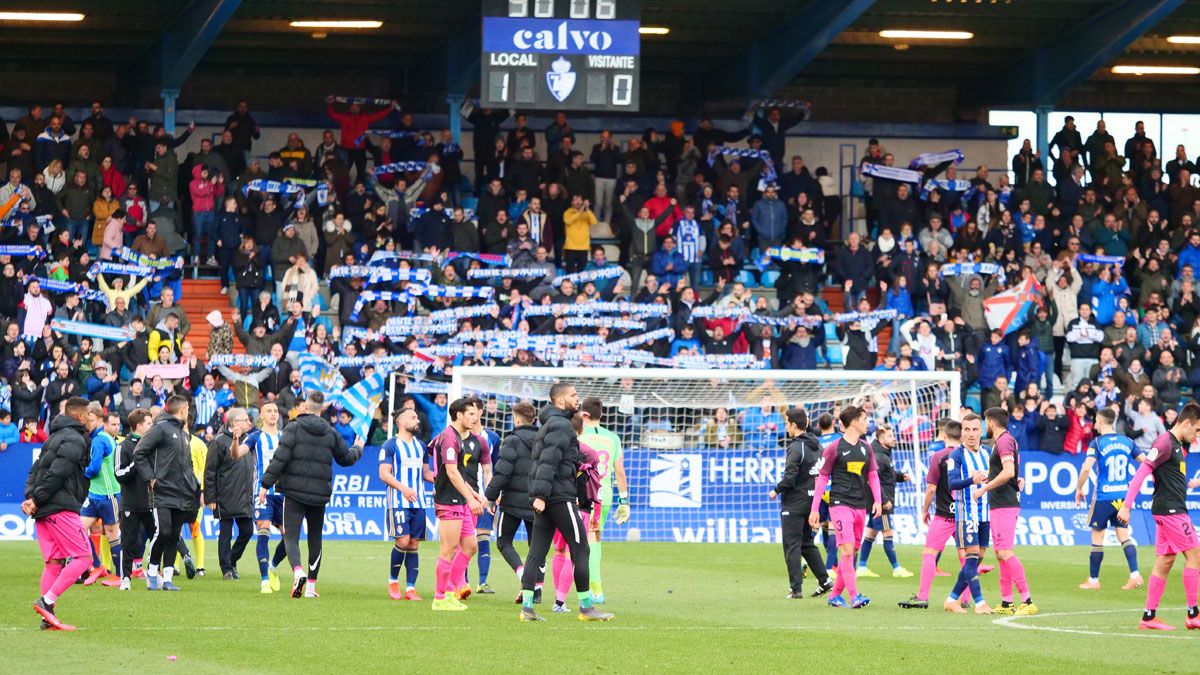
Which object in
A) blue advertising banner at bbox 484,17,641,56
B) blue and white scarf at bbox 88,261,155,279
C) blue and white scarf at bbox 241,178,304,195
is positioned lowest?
blue and white scarf at bbox 88,261,155,279

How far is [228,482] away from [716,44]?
63.6 feet

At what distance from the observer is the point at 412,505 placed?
16.5 m

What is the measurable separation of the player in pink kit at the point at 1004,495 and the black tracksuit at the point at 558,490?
3.54 meters

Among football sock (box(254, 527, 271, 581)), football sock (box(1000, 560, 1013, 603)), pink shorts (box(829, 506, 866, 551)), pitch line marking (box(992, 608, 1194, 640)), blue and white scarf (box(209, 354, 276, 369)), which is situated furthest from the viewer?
blue and white scarf (box(209, 354, 276, 369))

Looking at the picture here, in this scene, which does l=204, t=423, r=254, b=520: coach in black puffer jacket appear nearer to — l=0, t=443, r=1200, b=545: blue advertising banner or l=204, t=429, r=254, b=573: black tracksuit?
l=204, t=429, r=254, b=573: black tracksuit

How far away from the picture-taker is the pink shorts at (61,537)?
44.7 ft

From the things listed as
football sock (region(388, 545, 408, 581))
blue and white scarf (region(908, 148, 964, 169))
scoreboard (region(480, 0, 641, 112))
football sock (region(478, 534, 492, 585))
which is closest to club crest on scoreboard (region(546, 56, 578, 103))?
scoreboard (region(480, 0, 641, 112))

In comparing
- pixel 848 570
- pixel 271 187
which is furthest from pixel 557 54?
pixel 848 570

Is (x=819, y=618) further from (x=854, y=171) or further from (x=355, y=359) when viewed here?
(x=854, y=171)

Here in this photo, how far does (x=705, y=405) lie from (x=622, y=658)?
14058mm

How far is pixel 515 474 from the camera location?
16656 mm

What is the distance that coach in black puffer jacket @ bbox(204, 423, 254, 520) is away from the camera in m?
18.5

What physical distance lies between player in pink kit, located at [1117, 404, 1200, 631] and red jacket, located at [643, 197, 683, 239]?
59.2 ft

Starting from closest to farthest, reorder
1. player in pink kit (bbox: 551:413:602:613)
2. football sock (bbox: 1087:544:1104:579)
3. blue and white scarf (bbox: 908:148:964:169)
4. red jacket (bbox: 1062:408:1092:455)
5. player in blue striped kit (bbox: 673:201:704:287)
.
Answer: player in pink kit (bbox: 551:413:602:613)
football sock (bbox: 1087:544:1104:579)
red jacket (bbox: 1062:408:1092:455)
player in blue striped kit (bbox: 673:201:704:287)
blue and white scarf (bbox: 908:148:964:169)
